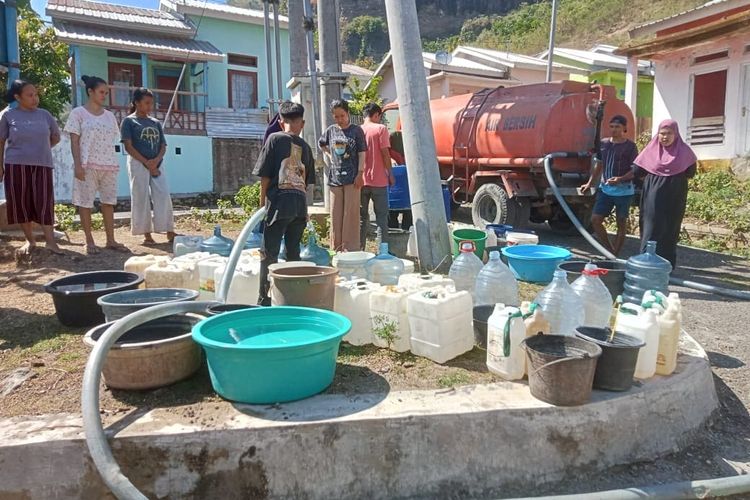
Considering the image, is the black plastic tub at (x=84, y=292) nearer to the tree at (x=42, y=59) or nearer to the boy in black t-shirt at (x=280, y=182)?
the boy in black t-shirt at (x=280, y=182)

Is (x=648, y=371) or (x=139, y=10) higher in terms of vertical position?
(x=139, y=10)

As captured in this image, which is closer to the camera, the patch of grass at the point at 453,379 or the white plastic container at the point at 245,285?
the patch of grass at the point at 453,379

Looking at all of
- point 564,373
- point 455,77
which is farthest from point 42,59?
point 564,373

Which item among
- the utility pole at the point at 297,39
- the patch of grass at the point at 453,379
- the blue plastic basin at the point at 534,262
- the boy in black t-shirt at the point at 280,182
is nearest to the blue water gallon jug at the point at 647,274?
the blue plastic basin at the point at 534,262

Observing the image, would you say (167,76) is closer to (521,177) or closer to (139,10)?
(139,10)

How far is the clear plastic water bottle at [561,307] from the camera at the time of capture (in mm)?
3369

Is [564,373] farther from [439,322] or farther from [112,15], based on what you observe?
[112,15]

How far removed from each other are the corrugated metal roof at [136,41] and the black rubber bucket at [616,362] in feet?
61.8

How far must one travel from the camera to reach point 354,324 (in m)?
3.70

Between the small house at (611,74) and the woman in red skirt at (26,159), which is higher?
the small house at (611,74)

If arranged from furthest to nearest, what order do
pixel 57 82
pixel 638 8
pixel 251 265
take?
→ 1. pixel 638 8
2. pixel 57 82
3. pixel 251 265

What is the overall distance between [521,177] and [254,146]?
12.8 metres

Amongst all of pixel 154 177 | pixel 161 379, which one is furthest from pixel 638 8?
pixel 161 379

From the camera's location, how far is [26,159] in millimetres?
5750
